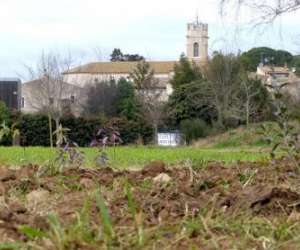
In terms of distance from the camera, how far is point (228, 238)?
98.9 inches

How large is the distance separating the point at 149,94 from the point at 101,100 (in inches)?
141

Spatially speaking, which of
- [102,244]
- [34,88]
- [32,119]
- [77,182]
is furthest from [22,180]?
[34,88]

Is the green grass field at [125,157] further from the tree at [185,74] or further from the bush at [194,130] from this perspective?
the tree at [185,74]

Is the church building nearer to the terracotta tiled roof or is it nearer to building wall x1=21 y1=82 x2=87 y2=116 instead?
the terracotta tiled roof

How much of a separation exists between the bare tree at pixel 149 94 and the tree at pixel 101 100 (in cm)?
187

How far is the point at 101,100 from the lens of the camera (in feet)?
185

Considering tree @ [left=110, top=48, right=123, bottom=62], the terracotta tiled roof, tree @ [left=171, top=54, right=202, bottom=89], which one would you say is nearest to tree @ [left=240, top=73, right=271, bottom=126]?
tree @ [left=171, top=54, right=202, bottom=89]

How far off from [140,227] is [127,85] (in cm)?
5672

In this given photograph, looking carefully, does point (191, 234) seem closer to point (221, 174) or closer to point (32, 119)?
point (221, 174)

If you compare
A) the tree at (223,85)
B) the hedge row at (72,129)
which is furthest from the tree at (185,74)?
the hedge row at (72,129)

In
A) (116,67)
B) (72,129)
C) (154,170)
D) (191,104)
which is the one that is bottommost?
(72,129)

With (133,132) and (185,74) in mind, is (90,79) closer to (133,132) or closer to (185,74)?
(185,74)

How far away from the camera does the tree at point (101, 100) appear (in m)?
54.6

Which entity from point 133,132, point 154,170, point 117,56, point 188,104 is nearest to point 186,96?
point 188,104
